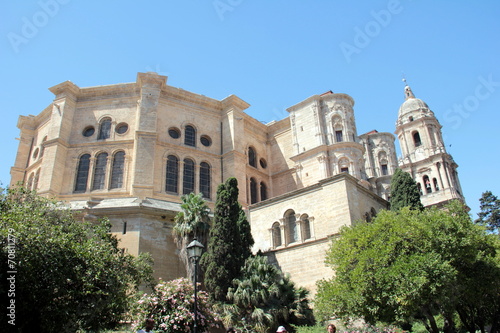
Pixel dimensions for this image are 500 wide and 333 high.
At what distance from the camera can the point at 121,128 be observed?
28688 millimetres

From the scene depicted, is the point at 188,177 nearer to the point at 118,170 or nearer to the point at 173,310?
the point at 118,170

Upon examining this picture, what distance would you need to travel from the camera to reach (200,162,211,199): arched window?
1121 inches

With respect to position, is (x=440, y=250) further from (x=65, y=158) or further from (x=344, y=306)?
(x=65, y=158)

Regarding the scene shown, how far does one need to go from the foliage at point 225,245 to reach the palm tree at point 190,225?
1.18m

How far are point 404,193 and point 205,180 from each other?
45.0ft

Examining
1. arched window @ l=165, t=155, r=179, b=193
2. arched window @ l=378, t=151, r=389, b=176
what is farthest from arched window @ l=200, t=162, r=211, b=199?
arched window @ l=378, t=151, r=389, b=176

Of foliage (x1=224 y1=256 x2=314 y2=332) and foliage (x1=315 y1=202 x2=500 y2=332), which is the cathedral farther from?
foliage (x1=315 y1=202 x2=500 y2=332)

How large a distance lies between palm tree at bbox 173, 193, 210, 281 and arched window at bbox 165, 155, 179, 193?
7.33 m

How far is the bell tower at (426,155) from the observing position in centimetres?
3603

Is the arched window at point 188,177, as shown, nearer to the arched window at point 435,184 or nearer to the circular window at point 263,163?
the circular window at point 263,163

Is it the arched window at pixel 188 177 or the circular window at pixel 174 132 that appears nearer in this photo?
the arched window at pixel 188 177

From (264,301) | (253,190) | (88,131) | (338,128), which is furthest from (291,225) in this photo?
(88,131)

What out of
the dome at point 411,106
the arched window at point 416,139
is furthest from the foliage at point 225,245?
the dome at point 411,106

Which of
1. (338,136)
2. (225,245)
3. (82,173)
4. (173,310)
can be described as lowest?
(173,310)
